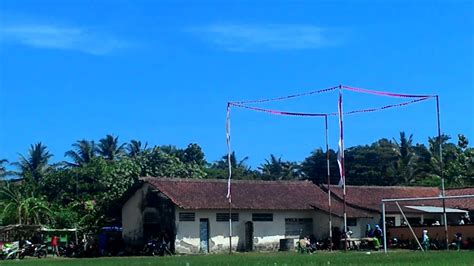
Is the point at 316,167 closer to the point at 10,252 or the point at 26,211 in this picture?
the point at 26,211

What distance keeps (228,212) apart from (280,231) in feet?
13.0

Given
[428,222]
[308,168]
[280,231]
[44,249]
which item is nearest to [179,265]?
[44,249]

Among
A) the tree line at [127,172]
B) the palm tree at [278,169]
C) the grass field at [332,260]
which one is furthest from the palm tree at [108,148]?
the grass field at [332,260]

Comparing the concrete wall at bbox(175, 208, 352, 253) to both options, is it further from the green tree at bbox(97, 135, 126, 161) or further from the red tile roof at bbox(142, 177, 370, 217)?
the green tree at bbox(97, 135, 126, 161)

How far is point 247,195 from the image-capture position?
47.0 m

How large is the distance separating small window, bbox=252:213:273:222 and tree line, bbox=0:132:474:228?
769 cm

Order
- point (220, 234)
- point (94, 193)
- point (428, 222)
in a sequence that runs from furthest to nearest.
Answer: point (94, 193), point (428, 222), point (220, 234)

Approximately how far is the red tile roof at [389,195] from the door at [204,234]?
10227mm

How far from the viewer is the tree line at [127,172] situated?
49875 millimetres

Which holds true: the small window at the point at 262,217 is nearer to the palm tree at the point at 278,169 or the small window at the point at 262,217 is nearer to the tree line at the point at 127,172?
the tree line at the point at 127,172

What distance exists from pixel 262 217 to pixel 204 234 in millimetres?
4218

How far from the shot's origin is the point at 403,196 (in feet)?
173

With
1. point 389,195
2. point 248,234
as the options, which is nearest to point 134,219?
point 248,234

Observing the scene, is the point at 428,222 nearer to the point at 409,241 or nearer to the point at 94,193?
the point at 409,241
